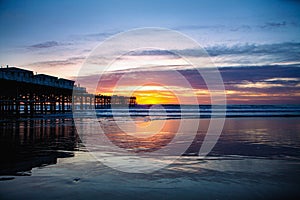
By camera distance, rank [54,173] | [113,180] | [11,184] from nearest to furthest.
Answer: [11,184] < [113,180] < [54,173]

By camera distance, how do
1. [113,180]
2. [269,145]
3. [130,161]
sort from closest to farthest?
[113,180], [130,161], [269,145]

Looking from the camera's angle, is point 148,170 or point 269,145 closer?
point 148,170

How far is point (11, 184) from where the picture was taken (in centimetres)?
540

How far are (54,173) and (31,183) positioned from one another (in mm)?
843

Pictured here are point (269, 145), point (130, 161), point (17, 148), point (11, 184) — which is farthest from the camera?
point (269, 145)

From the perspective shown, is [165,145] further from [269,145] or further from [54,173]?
[54,173]

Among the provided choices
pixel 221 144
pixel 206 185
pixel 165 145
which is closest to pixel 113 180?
pixel 206 185

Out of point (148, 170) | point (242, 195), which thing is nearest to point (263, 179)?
point (242, 195)

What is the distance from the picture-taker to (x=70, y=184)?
5.44 m

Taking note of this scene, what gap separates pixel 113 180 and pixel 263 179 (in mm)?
3287

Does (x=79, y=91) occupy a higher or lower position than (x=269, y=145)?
higher

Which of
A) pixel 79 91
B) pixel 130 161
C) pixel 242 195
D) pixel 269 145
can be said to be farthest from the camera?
pixel 79 91

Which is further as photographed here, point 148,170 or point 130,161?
point 130,161

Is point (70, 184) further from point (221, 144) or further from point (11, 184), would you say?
point (221, 144)
